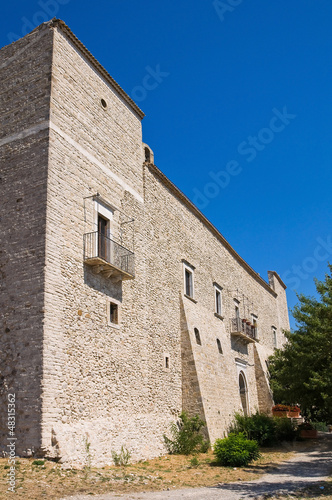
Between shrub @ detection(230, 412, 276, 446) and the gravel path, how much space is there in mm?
4227

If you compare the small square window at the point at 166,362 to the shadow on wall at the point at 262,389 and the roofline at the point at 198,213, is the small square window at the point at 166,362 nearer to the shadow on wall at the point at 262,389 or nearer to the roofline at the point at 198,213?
the roofline at the point at 198,213

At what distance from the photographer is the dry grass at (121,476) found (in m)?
8.56

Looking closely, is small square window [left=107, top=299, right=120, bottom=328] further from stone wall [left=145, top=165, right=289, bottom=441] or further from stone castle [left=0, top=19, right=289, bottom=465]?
stone wall [left=145, top=165, right=289, bottom=441]

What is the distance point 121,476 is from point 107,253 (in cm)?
568

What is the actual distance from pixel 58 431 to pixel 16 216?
17.2 feet

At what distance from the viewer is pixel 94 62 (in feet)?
48.3

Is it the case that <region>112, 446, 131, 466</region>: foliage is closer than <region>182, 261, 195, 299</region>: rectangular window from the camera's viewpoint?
Yes

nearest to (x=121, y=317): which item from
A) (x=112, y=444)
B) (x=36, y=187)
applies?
(x=112, y=444)

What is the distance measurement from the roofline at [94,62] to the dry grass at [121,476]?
36.0 ft

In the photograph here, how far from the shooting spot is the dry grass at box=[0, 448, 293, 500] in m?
8.56

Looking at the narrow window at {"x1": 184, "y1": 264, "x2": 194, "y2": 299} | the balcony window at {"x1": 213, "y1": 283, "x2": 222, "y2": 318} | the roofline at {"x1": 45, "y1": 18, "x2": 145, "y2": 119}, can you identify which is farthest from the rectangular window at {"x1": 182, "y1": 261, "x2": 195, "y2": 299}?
the roofline at {"x1": 45, "y1": 18, "x2": 145, "y2": 119}

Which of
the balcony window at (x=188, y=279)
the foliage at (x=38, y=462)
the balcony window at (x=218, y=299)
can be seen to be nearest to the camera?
the foliage at (x=38, y=462)

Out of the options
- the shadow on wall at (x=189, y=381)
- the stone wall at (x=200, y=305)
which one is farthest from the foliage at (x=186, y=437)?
the stone wall at (x=200, y=305)

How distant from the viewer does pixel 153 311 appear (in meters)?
15.9
